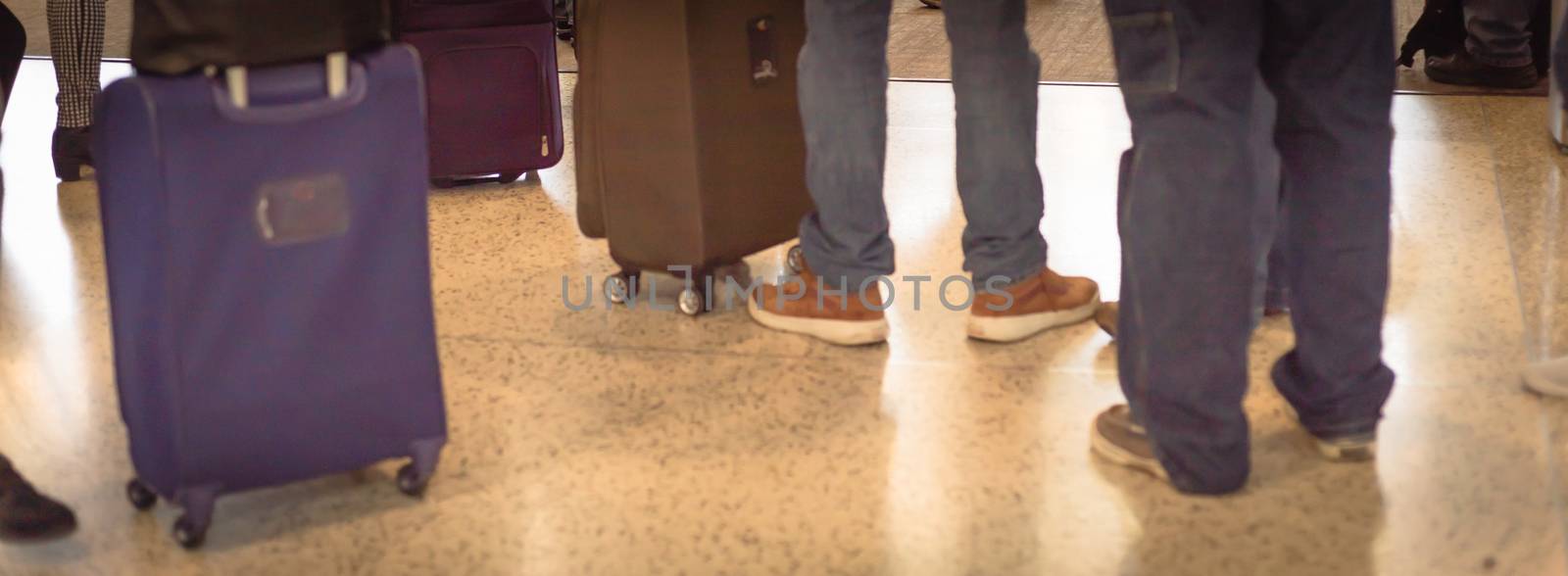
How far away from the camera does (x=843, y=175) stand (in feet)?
6.92

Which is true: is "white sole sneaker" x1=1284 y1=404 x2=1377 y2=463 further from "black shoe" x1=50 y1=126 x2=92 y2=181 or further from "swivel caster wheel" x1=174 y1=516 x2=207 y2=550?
"black shoe" x1=50 y1=126 x2=92 y2=181

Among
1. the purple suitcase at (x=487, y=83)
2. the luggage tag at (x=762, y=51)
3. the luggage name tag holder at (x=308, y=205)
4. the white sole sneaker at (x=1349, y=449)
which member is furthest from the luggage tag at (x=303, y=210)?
the purple suitcase at (x=487, y=83)

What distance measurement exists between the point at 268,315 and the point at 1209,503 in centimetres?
104

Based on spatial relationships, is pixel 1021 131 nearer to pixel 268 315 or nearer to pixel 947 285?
pixel 947 285

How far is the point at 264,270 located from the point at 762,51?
2.98 ft

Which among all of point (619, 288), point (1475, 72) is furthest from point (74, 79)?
point (1475, 72)

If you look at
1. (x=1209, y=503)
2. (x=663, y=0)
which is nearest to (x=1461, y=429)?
(x=1209, y=503)

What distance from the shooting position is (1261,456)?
186 centimetres

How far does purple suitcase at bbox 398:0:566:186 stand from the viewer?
2.85 m

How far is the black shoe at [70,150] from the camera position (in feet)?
10.1

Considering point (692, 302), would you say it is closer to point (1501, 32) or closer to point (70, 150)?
point (70, 150)

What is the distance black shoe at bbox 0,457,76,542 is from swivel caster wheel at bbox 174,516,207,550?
136 mm

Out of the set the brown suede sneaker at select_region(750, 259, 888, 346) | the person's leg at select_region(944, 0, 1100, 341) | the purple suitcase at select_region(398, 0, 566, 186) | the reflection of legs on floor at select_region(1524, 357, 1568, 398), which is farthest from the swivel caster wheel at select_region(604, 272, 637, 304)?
the reflection of legs on floor at select_region(1524, 357, 1568, 398)

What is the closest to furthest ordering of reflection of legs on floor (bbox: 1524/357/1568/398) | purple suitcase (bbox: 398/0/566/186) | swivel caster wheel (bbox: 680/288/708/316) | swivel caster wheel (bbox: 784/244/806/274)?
reflection of legs on floor (bbox: 1524/357/1568/398) → swivel caster wheel (bbox: 680/288/708/316) → swivel caster wheel (bbox: 784/244/806/274) → purple suitcase (bbox: 398/0/566/186)
